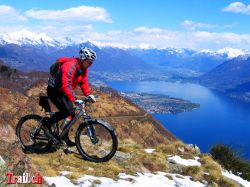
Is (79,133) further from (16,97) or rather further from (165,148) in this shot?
(16,97)

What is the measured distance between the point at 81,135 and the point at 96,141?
54 centimetres

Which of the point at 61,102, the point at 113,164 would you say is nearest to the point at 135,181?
the point at 113,164

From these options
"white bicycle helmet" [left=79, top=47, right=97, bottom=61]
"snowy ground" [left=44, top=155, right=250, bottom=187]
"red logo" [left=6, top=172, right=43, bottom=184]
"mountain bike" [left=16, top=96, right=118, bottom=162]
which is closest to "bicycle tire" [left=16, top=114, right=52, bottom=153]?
"mountain bike" [left=16, top=96, right=118, bottom=162]

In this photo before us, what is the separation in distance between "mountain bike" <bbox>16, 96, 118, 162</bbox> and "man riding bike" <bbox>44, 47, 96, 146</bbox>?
274 millimetres

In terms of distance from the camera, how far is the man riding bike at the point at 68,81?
11.9 meters

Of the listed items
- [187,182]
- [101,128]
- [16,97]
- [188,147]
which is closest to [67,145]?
[101,128]

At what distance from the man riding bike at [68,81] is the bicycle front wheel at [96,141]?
0.70m

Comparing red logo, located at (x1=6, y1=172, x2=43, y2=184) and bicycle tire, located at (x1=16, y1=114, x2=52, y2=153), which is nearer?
red logo, located at (x1=6, y1=172, x2=43, y2=184)

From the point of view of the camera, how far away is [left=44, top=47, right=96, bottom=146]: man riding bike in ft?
39.1

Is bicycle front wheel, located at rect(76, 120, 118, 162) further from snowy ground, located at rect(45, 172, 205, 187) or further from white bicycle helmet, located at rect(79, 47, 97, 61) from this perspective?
white bicycle helmet, located at rect(79, 47, 97, 61)

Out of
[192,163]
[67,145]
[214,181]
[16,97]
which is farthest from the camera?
[16,97]

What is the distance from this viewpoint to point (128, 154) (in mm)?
15297

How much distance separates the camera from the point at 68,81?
1192cm

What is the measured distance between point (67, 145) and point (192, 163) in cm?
567
